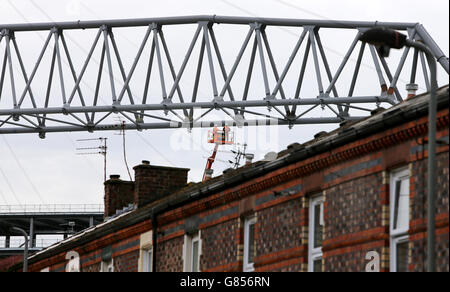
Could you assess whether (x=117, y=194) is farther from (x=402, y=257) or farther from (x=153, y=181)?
(x=402, y=257)

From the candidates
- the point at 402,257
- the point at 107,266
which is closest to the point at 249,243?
the point at 402,257

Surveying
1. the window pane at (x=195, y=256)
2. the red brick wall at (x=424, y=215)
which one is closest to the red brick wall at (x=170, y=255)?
the window pane at (x=195, y=256)

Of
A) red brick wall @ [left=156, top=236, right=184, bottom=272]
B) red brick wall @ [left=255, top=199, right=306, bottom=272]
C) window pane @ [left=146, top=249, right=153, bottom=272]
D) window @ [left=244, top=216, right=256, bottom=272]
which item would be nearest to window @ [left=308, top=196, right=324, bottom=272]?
red brick wall @ [left=255, top=199, right=306, bottom=272]

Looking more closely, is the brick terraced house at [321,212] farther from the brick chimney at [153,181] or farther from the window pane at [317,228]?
the brick chimney at [153,181]

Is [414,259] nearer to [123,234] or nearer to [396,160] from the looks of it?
[396,160]

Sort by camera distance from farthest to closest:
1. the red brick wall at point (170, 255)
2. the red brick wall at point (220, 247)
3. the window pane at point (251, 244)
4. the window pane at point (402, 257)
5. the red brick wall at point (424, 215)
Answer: the red brick wall at point (170, 255), the red brick wall at point (220, 247), the window pane at point (251, 244), the window pane at point (402, 257), the red brick wall at point (424, 215)

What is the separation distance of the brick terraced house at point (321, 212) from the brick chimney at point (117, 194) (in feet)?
33.8

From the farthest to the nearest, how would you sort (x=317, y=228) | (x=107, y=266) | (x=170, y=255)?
(x=107, y=266) < (x=170, y=255) < (x=317, y=228)

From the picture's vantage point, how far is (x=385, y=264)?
20297mm

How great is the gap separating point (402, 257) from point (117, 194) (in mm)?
24799

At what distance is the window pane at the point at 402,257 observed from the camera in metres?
19.9

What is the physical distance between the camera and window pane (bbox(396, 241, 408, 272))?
1988 cm

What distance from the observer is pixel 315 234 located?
23250 millimetres

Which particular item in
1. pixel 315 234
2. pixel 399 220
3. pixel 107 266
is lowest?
pixel 399 220
